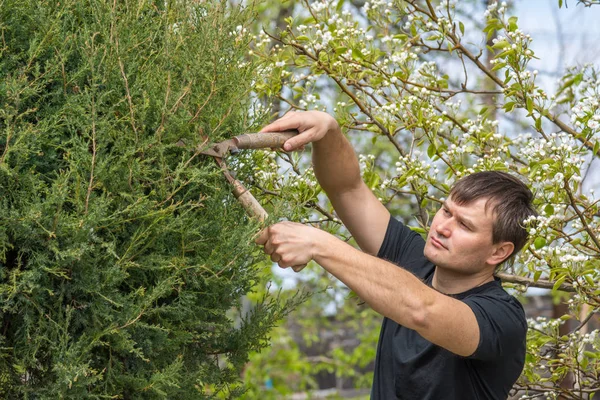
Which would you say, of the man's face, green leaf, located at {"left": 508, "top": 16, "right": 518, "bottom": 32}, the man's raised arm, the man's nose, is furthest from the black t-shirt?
green leaf, located at {"left": 508, "top": 16, "right": 518, "bottom": 32}

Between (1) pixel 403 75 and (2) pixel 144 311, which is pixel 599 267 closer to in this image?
(1) pixel 403 75

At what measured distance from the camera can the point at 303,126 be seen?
290 centimetres

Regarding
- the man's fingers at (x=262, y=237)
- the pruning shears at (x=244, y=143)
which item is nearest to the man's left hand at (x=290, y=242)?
the man's fingers at (x=262, y=237)

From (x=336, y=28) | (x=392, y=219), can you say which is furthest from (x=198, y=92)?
(x=336, y=28)

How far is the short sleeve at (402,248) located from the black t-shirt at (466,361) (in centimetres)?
37

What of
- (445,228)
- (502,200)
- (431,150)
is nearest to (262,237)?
(445,228)

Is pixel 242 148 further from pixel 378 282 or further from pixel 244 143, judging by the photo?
pixel 378 282

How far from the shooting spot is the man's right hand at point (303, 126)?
108 inches

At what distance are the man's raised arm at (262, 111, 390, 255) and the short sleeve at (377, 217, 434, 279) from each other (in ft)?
0.10

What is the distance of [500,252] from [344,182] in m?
0.71

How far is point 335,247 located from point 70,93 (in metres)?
0.92

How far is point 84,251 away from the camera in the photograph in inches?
82.1

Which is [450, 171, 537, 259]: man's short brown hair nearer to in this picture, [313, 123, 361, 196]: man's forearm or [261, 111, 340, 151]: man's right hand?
[313, 123, 361, 196]: man's forearm

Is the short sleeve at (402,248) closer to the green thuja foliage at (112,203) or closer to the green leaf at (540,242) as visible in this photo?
A: the green leaf at (540,242)
